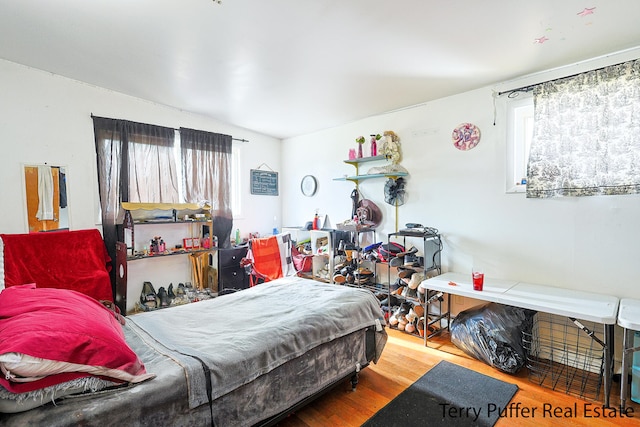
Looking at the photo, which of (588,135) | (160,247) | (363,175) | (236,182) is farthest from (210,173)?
(588,135)

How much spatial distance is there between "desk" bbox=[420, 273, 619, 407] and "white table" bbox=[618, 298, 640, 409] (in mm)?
49

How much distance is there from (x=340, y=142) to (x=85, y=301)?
136 inches

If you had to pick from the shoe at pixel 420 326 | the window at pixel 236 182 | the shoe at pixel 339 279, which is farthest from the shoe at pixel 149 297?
the shoe at pixel 420 326

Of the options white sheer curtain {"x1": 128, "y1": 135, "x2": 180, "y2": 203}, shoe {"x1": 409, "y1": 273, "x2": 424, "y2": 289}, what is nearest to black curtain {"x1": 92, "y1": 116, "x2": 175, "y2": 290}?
white sheer curtain {"x1": 128, "y1": 135, "x2": 180, "y2": 203}

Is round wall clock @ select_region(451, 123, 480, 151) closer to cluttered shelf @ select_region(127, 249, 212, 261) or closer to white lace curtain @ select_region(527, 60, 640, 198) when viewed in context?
white lace curtain @ select_region(527, 60, 640, 198)

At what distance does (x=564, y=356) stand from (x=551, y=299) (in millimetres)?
746

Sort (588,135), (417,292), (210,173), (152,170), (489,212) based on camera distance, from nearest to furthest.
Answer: (588,135) < (489,212) < (417,292) < (152,170) < (210,173)

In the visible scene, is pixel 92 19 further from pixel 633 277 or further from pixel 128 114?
pixel 633 277

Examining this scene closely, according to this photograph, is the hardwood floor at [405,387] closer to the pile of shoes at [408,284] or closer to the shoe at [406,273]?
the pile of shoes at [408,284]

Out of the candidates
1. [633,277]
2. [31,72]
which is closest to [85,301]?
[31,72]

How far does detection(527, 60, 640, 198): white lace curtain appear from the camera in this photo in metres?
2.22

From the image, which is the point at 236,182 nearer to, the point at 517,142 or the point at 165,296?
the point at 165,296

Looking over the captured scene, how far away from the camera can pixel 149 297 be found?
342cm

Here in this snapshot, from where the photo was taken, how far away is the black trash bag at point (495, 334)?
238 centimetres
